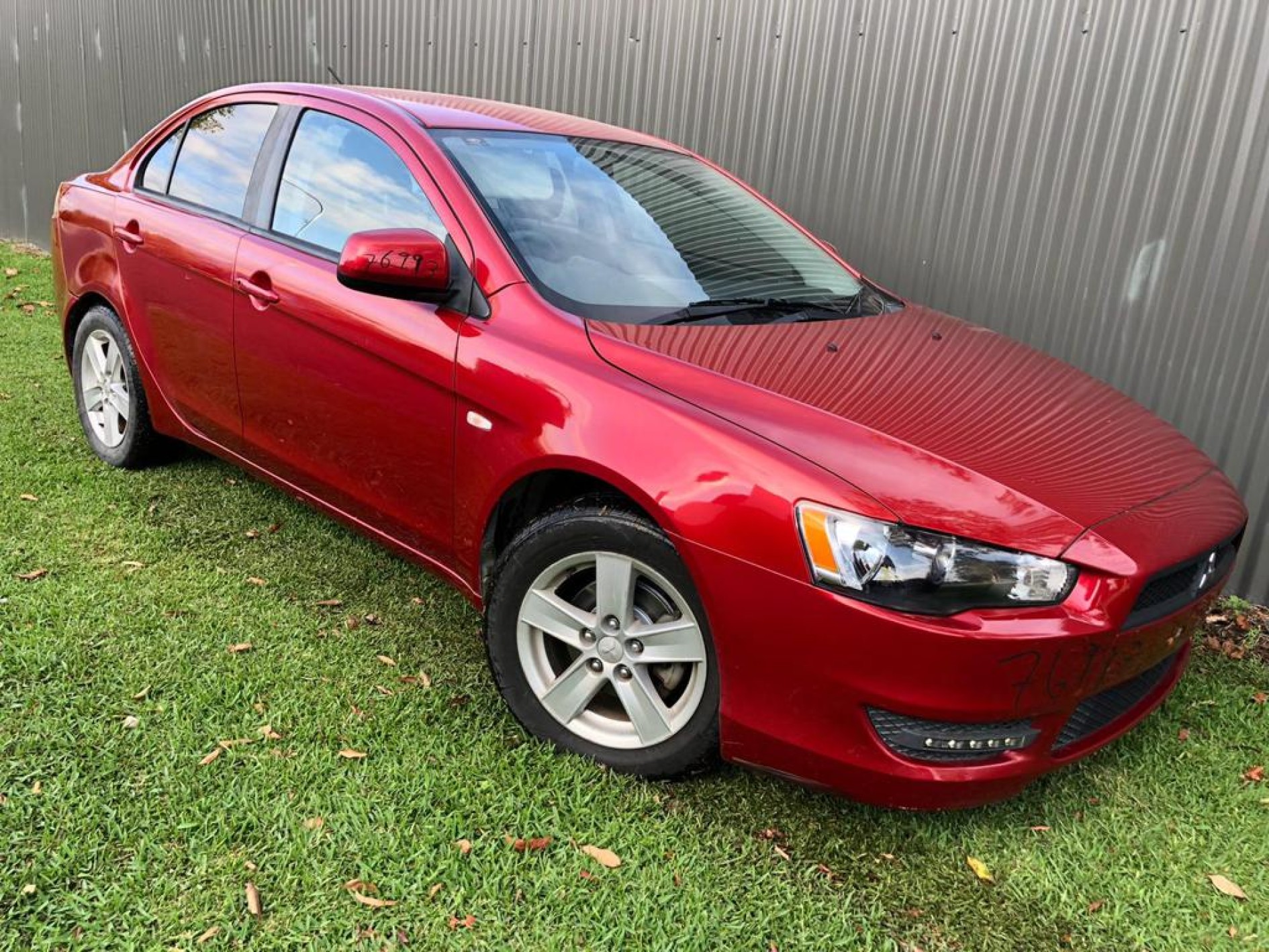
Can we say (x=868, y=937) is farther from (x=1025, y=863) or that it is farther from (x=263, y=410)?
(x=263, y=410)

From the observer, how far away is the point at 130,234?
12.8ft

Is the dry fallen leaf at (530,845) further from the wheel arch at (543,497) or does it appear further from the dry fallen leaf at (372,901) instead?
the wheel arch at (543,497)

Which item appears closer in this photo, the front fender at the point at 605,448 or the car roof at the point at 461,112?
the front fender at the point at 605,448

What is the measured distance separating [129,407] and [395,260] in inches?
82.6

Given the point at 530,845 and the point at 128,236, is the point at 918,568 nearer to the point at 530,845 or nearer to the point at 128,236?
the point at 530,845

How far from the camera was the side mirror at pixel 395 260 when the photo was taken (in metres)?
2.65

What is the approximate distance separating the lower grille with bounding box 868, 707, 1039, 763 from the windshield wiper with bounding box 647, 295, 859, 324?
121 cm

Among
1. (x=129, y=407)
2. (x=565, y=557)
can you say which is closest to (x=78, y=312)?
(x=129, y=407)

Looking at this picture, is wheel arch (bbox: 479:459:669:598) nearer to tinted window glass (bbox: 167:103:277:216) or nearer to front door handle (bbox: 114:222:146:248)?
tinted window glass (bbox: 167:103:277:216)

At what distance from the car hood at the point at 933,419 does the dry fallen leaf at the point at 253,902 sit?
1442 mm

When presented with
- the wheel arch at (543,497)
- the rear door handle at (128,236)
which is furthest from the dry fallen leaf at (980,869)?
the rear door handle at (128,236)

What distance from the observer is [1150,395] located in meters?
4.29

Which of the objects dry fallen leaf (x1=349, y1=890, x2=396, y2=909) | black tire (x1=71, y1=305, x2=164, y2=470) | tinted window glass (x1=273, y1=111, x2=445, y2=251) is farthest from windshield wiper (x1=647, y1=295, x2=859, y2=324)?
black tire (x1=71, y1=305, x2=164, y2=470)

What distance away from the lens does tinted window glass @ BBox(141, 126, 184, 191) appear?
13.0ft
